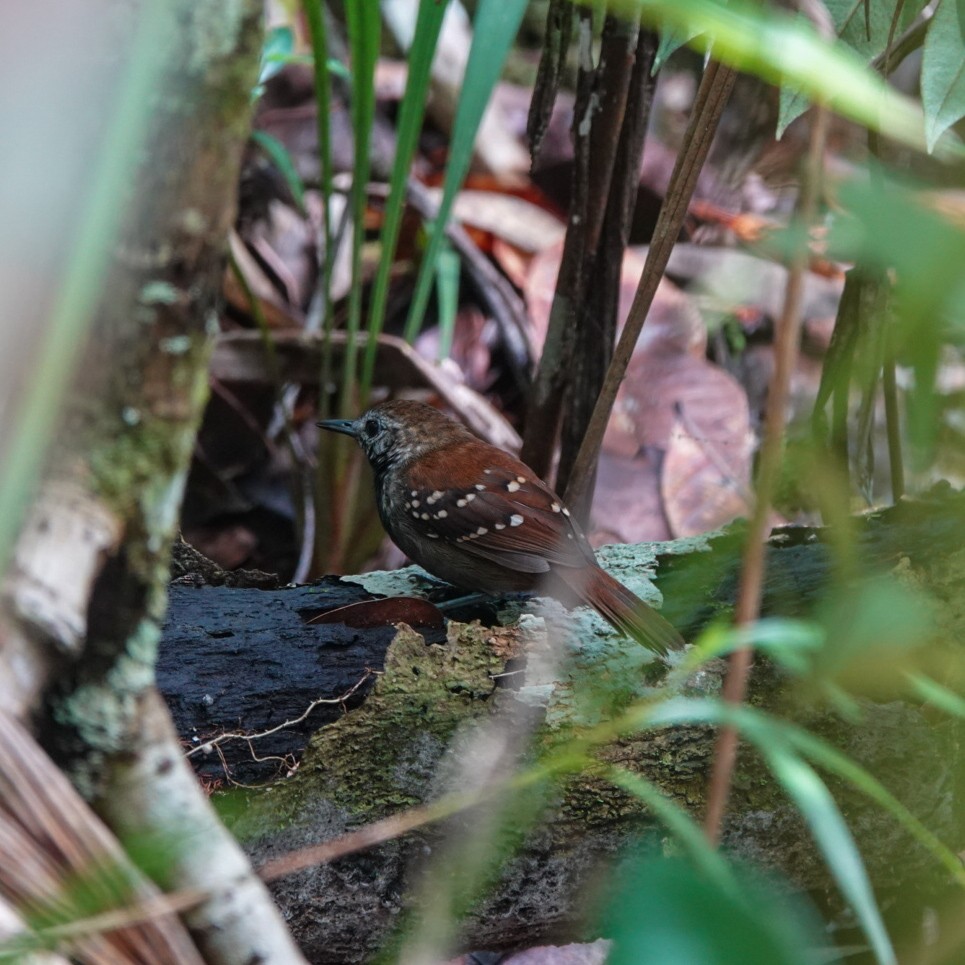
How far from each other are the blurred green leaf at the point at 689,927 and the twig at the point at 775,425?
0.86 feet

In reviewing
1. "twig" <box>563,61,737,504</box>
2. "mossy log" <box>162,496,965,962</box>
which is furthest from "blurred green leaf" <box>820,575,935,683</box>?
"twig" <box>563,61,737,504</box>

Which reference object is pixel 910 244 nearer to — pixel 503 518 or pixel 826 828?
pixel 826 828

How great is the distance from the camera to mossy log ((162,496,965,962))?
6.82 feet

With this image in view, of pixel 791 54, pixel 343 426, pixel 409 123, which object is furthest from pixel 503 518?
pixel 791 54

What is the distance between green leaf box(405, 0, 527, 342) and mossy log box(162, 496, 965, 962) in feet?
3.97

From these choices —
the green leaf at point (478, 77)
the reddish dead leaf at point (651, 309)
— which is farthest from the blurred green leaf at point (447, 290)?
the green leaf at point (478, 77)

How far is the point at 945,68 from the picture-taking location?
222cm

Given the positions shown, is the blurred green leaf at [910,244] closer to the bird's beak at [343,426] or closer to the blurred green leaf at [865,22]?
the blurred green leaf at [865,22]

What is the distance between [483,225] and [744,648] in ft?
15.8

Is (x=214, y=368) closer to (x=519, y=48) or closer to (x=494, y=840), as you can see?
(x=494, y=840)

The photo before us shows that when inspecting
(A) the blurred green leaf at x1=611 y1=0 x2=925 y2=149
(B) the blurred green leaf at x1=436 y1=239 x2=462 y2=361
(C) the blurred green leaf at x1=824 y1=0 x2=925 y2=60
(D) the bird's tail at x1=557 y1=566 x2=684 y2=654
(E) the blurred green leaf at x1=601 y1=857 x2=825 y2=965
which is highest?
(C) the blurred green leaf at x1=824 y1=0 x2=925 y2=60

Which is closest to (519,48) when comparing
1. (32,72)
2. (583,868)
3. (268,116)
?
(268,116)

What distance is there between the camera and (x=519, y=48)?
7.54m

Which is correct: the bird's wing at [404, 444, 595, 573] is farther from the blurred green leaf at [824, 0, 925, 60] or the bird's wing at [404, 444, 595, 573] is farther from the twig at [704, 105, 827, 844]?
the twig at [704, 105, 827, 844]
